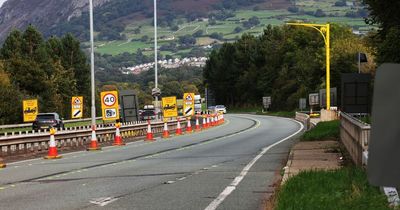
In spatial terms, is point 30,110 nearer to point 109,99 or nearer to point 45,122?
point 45,122

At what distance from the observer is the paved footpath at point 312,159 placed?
14.8m

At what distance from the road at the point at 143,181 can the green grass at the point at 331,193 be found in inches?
29.9

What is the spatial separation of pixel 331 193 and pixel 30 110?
39677 mm

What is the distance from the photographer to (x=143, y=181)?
14.2 m

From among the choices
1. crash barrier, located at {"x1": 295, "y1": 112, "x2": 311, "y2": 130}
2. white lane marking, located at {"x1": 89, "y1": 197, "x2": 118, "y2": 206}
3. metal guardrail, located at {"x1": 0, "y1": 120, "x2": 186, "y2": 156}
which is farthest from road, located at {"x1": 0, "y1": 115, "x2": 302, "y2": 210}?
crash barrier, located at {"x1": 295, "y1": 112, "x2": 311, "y2": 130}

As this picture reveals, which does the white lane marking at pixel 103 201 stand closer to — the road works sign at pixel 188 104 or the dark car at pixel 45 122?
the dark car at pixel 45 122

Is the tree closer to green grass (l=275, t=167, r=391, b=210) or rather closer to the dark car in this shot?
green grass (l=275, t=167, r=391, b=210)

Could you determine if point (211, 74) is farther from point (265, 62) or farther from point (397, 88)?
point (397, 88)

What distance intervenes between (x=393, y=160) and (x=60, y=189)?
9.69 metres

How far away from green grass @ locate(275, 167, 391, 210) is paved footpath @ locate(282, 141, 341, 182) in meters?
1.34

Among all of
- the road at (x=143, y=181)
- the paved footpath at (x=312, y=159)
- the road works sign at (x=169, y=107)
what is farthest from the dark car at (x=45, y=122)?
the paved footpath at (x=312, y=159)

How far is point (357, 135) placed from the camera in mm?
14344

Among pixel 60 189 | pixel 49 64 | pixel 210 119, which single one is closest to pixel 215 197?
pixel 60 189

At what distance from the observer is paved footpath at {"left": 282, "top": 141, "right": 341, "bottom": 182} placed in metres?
14.8
